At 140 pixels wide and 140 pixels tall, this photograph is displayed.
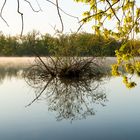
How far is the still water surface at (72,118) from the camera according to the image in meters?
7.04

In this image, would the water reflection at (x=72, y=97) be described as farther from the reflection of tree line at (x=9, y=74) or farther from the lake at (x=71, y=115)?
the reflection of tree line at (x=9, y=74)

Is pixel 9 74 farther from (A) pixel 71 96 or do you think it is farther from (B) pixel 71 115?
(B) pixel 71 115

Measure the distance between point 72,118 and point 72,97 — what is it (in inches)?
132

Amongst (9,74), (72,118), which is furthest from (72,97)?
(9,74)

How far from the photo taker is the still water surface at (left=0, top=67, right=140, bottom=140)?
23.1 ft

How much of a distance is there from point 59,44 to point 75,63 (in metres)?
1.42

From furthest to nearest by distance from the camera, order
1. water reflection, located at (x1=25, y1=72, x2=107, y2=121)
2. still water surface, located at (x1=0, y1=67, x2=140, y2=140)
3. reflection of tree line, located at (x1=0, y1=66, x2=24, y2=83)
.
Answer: reflection of tree line, located at (x1=0, y1=66, x2=24, y2=83)
water reflection, located at (x1=25, y1=72, x2=107, y2=121)
still water surface, located at (x1=0, y1=67, x2=140, y2=140)

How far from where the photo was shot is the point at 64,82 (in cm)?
1627

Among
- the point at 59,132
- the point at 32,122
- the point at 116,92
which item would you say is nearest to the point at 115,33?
the point at 59,132

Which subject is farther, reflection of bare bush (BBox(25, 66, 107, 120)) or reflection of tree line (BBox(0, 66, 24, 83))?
reflection of tree line (BBox(0, 66, 24, 83))

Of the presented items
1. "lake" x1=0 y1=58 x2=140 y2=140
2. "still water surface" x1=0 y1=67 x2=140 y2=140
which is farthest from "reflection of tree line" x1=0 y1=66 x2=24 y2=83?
"still water surface" x1=0 y1=67 x2=140 y2=140

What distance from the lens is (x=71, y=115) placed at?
9.18 meters

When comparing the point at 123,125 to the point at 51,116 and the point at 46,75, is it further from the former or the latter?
the point at 46,75

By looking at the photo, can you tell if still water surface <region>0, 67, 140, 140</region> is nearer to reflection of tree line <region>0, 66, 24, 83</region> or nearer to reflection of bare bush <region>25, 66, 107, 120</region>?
reflection of bare bush <region>25, 66, 107, 120</region>
